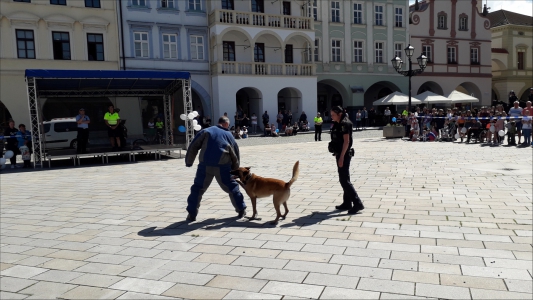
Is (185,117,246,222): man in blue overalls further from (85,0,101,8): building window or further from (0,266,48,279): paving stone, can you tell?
(85,0,101,8): building window

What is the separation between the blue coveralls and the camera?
6.42 meters

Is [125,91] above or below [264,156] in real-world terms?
above

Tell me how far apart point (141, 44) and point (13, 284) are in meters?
26.8

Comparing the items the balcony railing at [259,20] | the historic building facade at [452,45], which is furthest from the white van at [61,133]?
the historic building facade at [452,45]

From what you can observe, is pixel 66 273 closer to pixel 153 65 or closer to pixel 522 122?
pixel 522 122

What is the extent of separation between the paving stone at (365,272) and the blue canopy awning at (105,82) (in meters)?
13.8

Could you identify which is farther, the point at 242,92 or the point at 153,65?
the point at 242,92

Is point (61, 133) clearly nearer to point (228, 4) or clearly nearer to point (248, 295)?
point (228, 4)

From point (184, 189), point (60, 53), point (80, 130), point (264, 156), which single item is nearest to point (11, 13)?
point (60, 53)

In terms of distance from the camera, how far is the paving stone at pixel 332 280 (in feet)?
13.1

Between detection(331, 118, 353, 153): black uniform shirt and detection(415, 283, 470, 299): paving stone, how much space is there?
3038mm

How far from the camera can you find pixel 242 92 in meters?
34.4

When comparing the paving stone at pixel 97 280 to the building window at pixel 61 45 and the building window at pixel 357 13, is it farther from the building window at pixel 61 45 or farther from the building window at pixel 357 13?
the building window at pixel 357 13

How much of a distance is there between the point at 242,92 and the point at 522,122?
79.5ft
